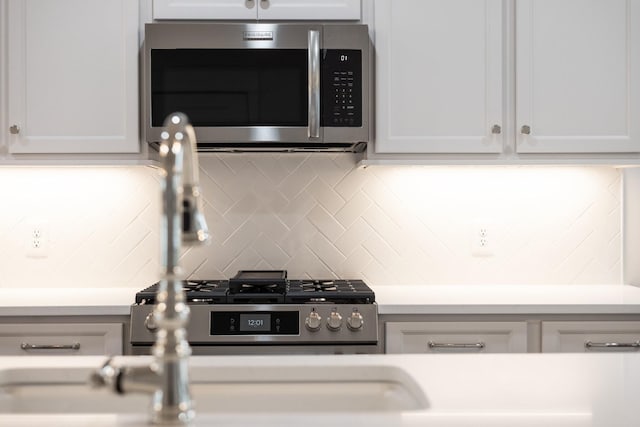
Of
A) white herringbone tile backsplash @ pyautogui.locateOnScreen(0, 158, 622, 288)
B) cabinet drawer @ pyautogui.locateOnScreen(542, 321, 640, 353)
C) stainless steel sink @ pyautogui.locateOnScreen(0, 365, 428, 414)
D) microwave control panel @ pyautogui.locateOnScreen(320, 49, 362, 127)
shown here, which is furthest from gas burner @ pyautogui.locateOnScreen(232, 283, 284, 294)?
stainless steel sink @ pyautogui.locateOnScreen(0, 365, 428, 414)

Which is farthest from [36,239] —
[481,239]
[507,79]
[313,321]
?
[507,79]

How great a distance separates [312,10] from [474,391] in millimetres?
1869

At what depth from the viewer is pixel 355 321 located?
231 cm

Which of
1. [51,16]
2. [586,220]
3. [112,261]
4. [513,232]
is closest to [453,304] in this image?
[513,232]

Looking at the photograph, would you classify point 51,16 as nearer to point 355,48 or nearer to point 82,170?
point 82,170

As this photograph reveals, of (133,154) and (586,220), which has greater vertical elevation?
(133,154)

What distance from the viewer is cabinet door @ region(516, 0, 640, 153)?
2605mm

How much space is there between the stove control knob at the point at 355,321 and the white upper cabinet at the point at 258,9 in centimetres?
115

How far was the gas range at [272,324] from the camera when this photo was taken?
2.31 meters

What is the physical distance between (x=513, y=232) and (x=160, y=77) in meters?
1.64

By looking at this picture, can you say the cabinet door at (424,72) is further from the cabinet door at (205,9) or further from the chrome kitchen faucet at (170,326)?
the chrome kitchen faucet at (170,326)

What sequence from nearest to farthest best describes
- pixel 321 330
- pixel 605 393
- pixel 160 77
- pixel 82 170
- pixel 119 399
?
pixel 605 393, pixel 119 399, pixel 321 330, pixel 160 77, pixel 82 170

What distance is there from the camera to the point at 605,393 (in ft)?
3.56

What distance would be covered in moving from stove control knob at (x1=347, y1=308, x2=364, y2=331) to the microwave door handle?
696 millimetres
